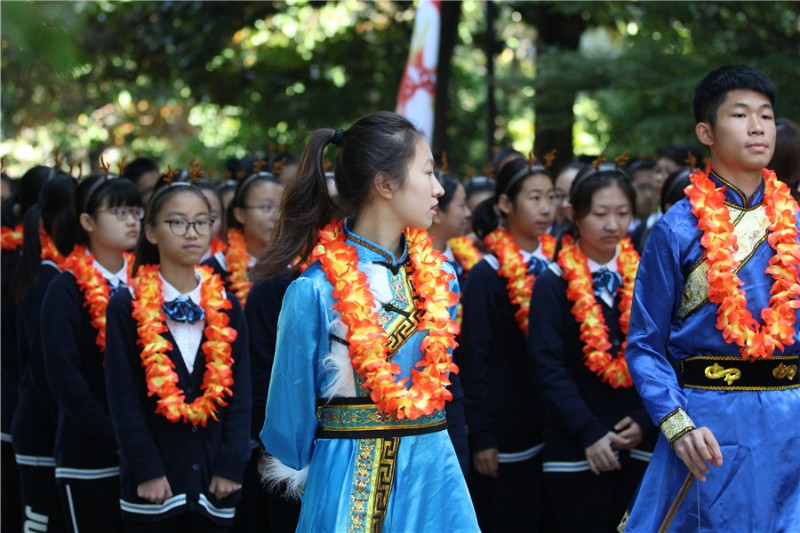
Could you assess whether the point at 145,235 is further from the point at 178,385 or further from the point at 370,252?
the point at 370,252

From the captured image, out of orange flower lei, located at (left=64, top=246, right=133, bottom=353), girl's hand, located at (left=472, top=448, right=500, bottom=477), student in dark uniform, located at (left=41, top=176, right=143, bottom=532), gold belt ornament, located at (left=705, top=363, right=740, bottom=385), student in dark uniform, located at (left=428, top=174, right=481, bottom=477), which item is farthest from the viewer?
student in dark uniform, located at (left=428, top=174, right=481, bottom=477)

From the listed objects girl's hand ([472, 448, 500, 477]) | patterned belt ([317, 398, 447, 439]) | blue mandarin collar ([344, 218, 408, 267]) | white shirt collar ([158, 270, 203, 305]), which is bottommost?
girl's hand ([472, 448, 500, 477])

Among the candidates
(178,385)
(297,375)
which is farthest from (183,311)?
(297,375)

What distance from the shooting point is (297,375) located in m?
3.53

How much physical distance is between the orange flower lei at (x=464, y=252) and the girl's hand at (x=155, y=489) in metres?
2.81

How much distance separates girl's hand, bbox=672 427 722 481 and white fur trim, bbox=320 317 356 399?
1.17 meters

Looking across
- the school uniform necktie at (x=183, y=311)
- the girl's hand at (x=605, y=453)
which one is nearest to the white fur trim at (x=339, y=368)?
the school uniform necktie at (x=183, y=311)

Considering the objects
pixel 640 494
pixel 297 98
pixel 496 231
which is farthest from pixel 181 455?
pixel 297 98

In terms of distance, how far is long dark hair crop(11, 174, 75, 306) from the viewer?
20.8 ft

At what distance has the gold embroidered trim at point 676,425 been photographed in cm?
378

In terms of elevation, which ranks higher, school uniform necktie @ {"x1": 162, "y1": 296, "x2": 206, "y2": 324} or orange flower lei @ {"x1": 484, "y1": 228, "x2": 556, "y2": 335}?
orange flower lei @ {"x1": 484, "y1": 228, "x2": 556, "y2": 335}

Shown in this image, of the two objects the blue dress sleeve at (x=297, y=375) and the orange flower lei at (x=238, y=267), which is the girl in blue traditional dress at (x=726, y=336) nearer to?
the blue dress sleeve at (x=297, y=375)

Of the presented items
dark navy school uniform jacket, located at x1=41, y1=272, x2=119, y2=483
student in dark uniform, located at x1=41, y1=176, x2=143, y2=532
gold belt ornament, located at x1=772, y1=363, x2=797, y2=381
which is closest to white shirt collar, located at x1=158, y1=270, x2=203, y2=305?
student in dark uniform, located at x1=41, y1=176, x2=143, y2=532

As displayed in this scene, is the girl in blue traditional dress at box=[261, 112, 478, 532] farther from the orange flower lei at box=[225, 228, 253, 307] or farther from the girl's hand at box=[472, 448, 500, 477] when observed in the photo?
the orange flower lei at box=[225, 228, 253, 307]
